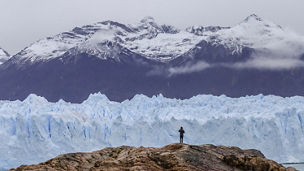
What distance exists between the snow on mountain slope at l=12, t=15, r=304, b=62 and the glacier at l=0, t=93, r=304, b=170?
90246mm

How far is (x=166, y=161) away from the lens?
12.0 metres

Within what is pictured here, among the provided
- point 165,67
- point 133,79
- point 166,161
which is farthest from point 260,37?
point 166,161

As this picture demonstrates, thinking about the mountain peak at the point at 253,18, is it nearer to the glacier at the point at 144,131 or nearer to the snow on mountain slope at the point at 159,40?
the snow on mountain slope at the point at 159,40

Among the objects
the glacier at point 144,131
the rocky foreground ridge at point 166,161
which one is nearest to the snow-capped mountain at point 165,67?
the glacier at point 144,131

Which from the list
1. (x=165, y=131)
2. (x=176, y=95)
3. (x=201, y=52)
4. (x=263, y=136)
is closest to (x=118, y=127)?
(x=165, y=131)

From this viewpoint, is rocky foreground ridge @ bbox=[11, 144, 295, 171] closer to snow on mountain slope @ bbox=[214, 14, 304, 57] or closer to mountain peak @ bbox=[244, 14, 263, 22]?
snow on mountain slope @ bbox=[214, 14, 304, 57]

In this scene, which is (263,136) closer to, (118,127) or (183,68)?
(118,127)

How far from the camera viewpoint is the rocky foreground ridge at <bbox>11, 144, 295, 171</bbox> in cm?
1193

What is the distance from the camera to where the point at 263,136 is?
53719mm

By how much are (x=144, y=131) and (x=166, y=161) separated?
143 ft

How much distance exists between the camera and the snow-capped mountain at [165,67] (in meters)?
146

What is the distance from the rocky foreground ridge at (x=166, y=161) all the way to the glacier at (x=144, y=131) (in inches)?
1465

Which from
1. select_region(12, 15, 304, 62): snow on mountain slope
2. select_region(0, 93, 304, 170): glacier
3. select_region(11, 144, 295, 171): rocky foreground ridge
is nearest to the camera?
select_region(11, 144, 295, 171): rocky foreground ridge

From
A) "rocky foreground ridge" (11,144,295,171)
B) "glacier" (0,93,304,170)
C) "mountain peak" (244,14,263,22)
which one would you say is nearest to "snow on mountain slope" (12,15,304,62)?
"mountain peak" (244,14,263,22)
